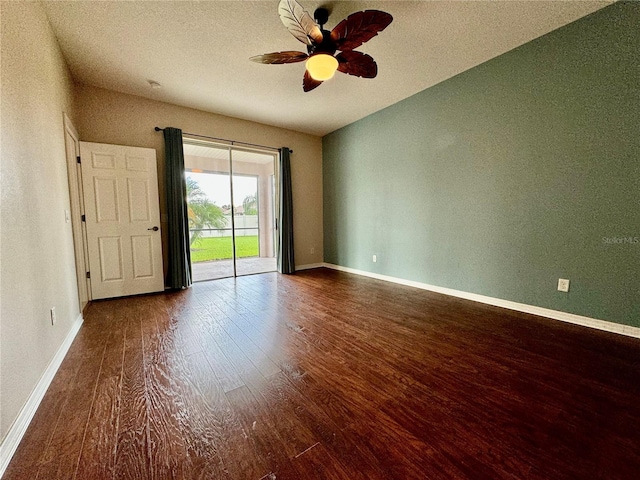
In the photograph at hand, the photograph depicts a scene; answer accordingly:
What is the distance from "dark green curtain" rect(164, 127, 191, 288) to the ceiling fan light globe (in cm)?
254

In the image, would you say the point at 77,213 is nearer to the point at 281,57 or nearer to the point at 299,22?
the point at 281,57

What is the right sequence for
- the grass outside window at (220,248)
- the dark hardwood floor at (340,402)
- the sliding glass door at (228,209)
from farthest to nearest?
the grass outside window at (220,248) < the sliding glass door at (228,209) < the dark hardwood floor at (340,402)

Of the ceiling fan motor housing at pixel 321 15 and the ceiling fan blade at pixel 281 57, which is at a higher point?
the ceiling fan motor housing at pixel 321 15

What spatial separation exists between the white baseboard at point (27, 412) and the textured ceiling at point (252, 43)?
272 centimetres

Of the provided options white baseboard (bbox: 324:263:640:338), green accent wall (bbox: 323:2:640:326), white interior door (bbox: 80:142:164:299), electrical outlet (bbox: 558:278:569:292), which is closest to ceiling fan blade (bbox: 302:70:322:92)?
green accent wall (bbox: 323:2:640:326)

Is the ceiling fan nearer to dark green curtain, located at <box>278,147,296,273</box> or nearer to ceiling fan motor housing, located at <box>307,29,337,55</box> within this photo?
ceiling fan motor housing, located at <box>307,29,337,55</box>

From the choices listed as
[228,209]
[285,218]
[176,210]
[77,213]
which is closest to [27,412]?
[77,213]

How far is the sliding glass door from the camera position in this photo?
16.0ft

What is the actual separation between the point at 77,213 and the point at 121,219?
502mm

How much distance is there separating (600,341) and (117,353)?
3.83 metres

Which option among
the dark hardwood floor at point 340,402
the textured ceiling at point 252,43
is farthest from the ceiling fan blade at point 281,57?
the dark hardwood floor at point 340,402

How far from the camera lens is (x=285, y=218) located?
4.82 metres

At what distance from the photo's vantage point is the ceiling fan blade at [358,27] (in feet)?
5.80

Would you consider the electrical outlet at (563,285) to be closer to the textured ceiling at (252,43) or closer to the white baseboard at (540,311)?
the white baseboard at (540,311)
